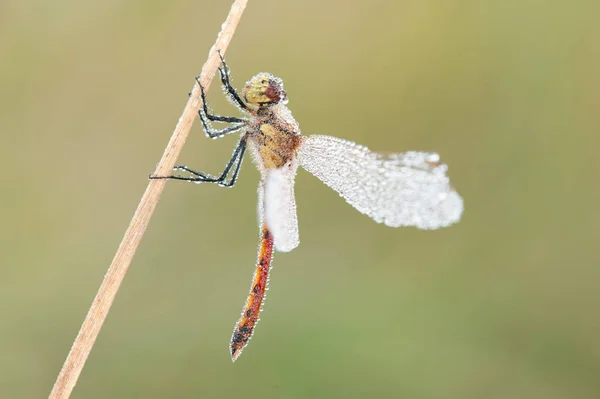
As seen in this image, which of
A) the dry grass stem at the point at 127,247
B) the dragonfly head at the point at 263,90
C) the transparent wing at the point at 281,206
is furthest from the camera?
the dragonfly head at the point at 263,90

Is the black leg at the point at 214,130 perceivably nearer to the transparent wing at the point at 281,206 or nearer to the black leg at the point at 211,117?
the black leg at the point at 211,117

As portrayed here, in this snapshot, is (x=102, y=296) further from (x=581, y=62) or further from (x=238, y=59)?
A: (x=581, y=62)

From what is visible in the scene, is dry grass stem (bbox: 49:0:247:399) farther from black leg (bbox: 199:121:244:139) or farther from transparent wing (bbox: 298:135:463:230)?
transparent wing (bbox: 298:135:463:230)

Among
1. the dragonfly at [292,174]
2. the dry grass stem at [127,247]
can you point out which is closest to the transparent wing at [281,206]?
the dragonfly at [292,174]

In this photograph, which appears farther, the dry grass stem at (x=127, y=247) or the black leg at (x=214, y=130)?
the black leg at (x=214, y=130)

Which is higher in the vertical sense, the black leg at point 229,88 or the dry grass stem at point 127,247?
the black leg at point 229,88

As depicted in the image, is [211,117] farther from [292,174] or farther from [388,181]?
[388,181]
